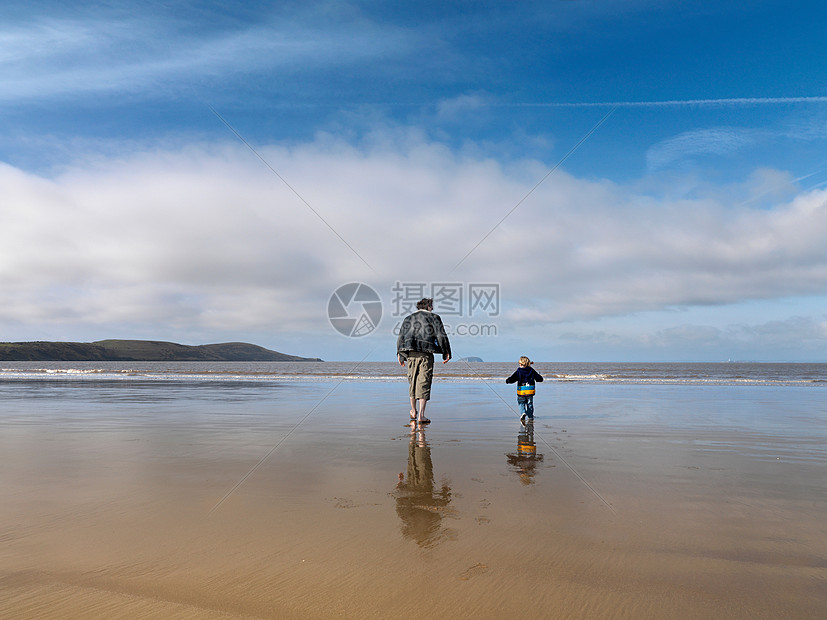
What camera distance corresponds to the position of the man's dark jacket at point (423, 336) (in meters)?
9.70

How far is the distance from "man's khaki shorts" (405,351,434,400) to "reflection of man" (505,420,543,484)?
6.37 ft

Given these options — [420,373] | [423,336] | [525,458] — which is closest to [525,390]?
[420,373]

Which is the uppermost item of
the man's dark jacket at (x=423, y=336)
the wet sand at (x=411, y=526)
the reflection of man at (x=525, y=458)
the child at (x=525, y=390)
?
the man's dark jacket at (x=423, y=336)

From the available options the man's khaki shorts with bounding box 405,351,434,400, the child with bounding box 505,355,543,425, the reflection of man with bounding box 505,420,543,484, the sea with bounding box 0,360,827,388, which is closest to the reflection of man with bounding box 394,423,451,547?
the reflection of man with bounding box 505,420,543,484

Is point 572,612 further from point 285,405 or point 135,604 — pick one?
point 285,405

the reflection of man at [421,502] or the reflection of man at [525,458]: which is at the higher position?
the reflection of man at [525,458]

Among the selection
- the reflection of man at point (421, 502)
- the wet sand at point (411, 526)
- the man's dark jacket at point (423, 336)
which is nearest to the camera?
the wet sand at point (411, 526)

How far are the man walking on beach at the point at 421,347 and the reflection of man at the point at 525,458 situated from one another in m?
1.99

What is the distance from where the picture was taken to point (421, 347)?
969cm

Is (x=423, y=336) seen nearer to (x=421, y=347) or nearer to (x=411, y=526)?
(x=421, y=347)

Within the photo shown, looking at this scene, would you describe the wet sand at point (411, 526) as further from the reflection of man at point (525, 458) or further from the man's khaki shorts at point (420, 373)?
the man's khaki shorts at point (420, 373)

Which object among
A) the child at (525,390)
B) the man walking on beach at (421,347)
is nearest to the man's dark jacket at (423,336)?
the man walking on beach at (421,347)

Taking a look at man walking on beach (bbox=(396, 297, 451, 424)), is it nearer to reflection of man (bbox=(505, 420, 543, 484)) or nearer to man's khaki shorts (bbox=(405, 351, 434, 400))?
man's khaki shorts (bbox=(405, 351, 434, 400))

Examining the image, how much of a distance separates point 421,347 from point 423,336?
23cm
